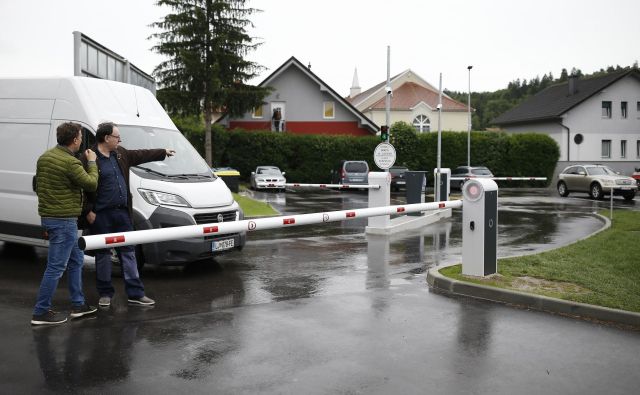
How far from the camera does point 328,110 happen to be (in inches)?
2005

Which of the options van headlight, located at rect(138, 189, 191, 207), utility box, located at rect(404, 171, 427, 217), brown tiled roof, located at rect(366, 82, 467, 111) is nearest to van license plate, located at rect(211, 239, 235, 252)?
→ van headlight, located at rect(138, 189, 191, 207)

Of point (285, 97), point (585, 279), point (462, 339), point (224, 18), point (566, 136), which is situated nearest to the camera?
point (462, 339)

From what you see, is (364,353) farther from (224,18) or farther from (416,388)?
(224,18)

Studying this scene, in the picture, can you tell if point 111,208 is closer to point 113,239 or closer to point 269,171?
point 113,239

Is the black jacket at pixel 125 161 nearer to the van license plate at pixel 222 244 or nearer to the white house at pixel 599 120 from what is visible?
the van license plate at pixel 222 244

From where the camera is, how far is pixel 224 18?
141 feet

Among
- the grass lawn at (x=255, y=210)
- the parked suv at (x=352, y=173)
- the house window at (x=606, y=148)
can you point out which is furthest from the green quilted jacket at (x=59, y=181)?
the house window at (x=606, y=148)

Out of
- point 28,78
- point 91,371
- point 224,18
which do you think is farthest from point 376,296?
point 224,18

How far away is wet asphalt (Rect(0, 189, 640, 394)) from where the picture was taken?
4.88m

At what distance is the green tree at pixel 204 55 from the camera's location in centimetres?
4162

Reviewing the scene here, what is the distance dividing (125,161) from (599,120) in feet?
177

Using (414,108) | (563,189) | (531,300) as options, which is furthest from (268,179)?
(414,108)

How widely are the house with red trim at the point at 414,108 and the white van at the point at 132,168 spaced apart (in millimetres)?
49841

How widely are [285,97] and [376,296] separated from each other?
143 feet
